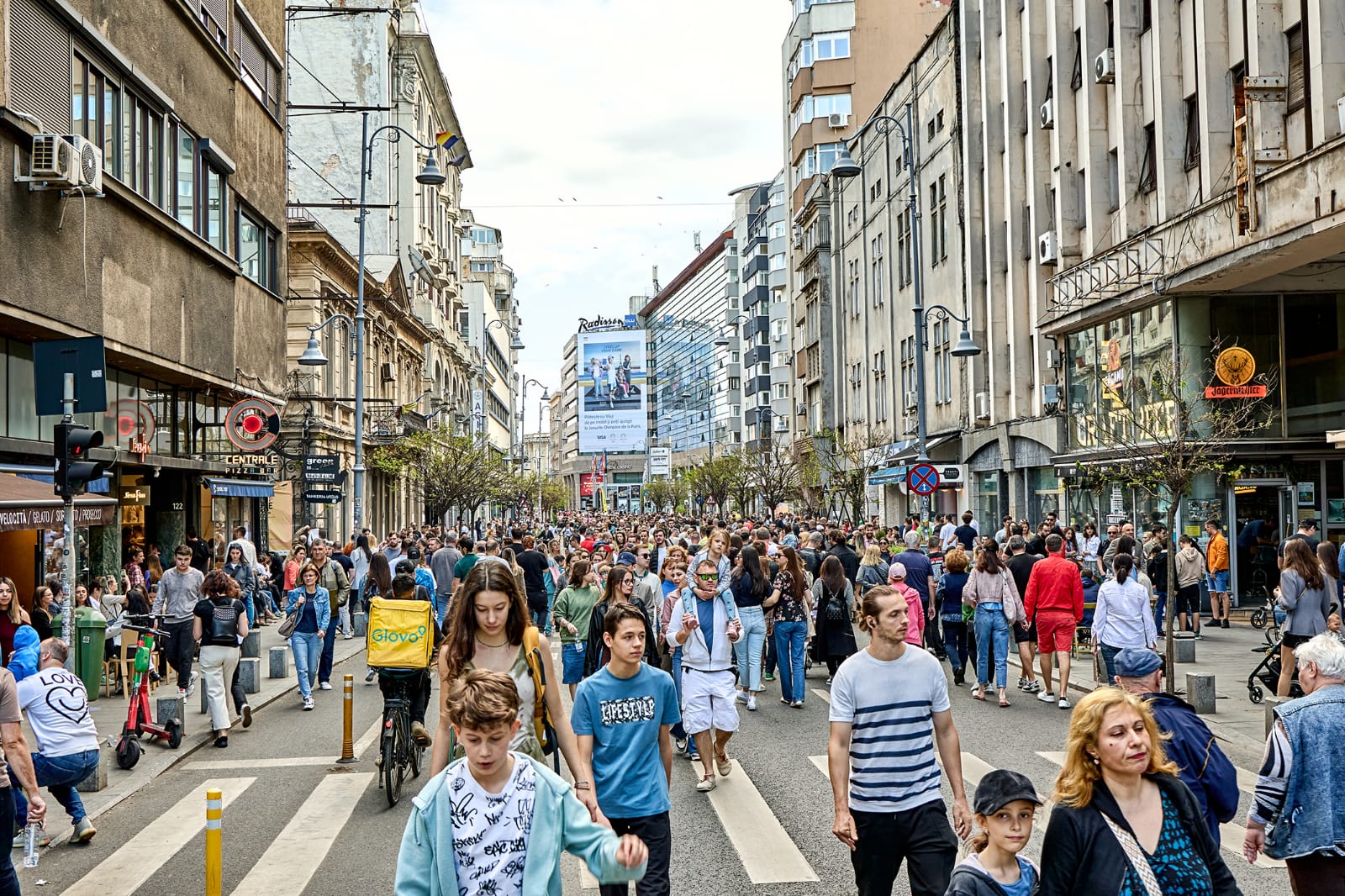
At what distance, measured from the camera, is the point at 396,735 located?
9.90 m

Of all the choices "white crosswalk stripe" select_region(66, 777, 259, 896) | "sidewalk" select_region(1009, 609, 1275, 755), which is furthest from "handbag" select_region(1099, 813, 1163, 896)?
"sidewalk" select_region(1009, 609, 1275, 755)

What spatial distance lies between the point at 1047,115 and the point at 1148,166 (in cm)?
539

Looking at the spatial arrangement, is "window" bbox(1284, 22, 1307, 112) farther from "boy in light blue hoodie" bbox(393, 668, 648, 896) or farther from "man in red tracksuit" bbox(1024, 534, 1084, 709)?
"boy in light blue hoodie" bbox(393, 668, 648, 896)

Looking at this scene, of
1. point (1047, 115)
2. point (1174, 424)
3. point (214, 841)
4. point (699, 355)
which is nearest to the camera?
point (214, 841)

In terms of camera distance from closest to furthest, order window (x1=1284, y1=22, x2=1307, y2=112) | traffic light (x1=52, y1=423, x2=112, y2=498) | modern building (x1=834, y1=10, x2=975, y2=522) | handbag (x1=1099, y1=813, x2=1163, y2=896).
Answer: handbag (x1=1099, y1=813, x2=1163, y2=896) < traffic light (x1=52, y1=423, x2=112, y2=498) < window (x1=1284, y1=22, x2=1307, y2=112) < modern building (x1=834, y1=10, x2=975, y2=522)

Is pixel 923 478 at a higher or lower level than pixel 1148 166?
lower

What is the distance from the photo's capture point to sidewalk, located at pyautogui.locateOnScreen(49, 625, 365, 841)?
10.0 metres

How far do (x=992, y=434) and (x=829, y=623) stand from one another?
73.4ft

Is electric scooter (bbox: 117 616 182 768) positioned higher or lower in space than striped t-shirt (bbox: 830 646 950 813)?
lower

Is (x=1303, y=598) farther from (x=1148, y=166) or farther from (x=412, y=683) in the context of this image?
(x=1148, y=166)

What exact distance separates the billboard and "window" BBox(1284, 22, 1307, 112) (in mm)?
98971

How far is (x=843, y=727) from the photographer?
5574 millimetres

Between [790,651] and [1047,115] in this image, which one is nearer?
[790,651]

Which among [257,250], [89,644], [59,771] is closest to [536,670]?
[59,771]
